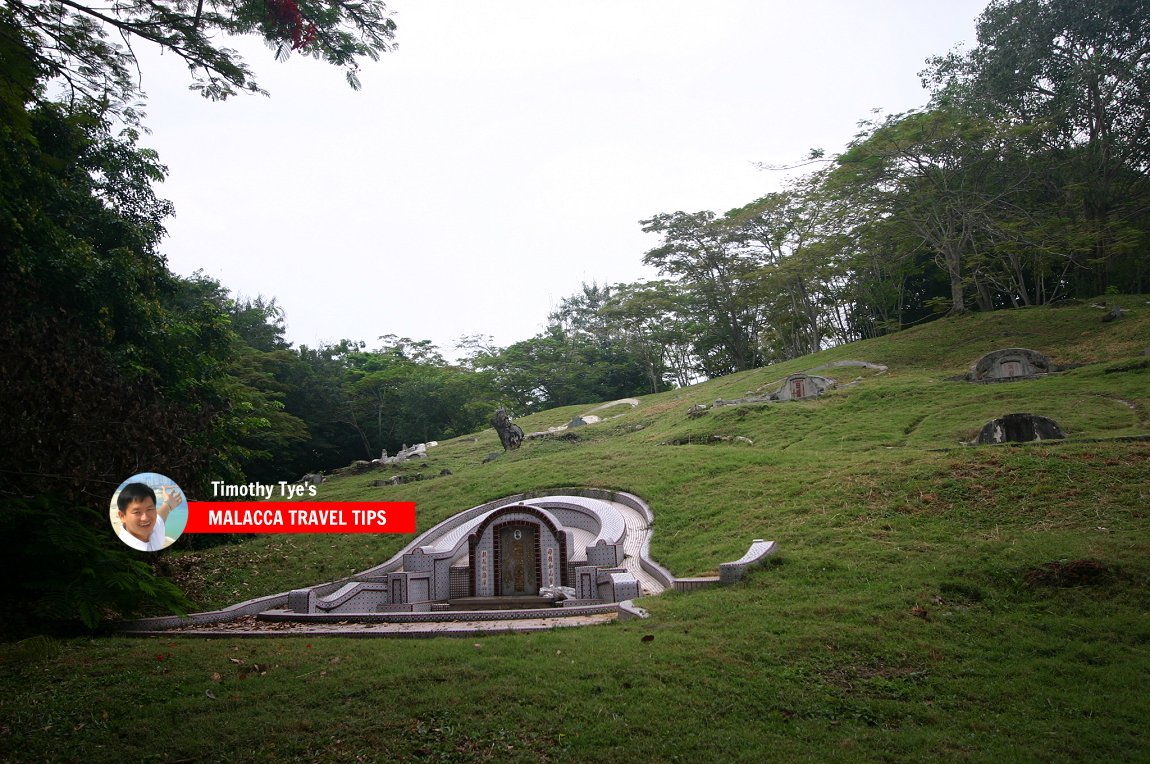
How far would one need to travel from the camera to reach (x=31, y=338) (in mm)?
10047

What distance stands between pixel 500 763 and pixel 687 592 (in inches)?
221

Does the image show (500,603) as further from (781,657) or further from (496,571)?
(781,657)

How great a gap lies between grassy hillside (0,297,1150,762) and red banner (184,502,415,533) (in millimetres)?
1190

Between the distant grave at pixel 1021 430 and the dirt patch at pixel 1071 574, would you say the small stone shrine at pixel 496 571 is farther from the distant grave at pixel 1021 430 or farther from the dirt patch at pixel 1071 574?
the distant grave at pixel 1021 430

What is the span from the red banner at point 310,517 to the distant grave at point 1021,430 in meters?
13.3

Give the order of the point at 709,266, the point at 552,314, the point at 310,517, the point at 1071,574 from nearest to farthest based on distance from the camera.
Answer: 1. the point at 1071,574
2. the point at 310,517
3. the point at 709,266
4. the point at 552,314

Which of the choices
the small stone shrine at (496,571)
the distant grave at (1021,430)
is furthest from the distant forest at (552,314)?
the distant grave at (1021,430)

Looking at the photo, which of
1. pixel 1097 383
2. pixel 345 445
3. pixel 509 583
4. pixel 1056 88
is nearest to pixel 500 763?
pixel 509 583

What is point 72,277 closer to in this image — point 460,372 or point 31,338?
point 31,338

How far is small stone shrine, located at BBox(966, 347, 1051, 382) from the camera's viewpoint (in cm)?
2141

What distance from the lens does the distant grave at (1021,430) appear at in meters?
14.5

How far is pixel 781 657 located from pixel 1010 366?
62.2 ft

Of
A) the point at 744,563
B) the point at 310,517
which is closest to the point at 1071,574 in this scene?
the point at 744,563

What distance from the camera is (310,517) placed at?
18328mm
